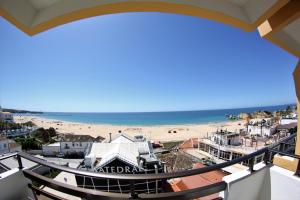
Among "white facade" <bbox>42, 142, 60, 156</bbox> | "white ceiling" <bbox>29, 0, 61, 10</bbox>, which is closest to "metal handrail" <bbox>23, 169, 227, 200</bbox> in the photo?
"white ceiling" <bbox>29, 0, 61, 10</bbox>

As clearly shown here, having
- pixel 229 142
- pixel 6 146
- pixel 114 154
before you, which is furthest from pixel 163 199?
pixel 6 146

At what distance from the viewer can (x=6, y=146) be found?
23.0 metres

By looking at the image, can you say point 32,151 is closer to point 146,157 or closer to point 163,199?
point 146,157

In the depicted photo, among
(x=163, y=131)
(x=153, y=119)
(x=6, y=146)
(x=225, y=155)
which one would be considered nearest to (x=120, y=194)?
(x=225, y=155)

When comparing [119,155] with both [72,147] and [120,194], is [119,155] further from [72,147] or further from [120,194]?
[72,147]

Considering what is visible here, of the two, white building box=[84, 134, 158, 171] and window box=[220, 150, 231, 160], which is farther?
Answer: window box=[220, 150, 231, 160]

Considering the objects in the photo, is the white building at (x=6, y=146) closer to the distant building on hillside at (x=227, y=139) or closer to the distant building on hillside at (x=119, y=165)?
the distant building on hillside at (x=119, y=165)

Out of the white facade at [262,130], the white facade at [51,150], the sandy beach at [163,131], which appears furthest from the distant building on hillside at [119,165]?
the sandy beach at [163,131]

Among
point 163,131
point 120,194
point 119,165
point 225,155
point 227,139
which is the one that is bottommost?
point 163,131

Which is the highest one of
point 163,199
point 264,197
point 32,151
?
point 163,199

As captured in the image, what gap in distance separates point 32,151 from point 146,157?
80.7ft

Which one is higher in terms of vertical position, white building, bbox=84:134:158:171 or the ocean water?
white building, bbox=84:134:158:171

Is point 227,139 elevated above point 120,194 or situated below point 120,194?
below

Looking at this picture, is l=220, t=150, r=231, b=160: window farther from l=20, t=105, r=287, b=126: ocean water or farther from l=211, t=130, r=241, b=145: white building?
l=20, t=105, r=287, b=126: ocean water
